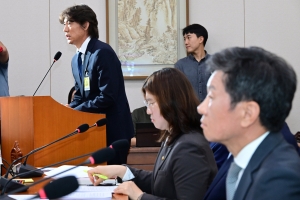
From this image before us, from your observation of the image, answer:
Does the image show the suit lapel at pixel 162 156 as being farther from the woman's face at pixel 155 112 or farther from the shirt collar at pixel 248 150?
the shirt collar at pixel 248 150

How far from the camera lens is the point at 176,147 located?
79.1 inches

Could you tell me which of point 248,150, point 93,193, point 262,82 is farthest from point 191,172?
point 262,82

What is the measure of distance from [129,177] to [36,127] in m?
0.72

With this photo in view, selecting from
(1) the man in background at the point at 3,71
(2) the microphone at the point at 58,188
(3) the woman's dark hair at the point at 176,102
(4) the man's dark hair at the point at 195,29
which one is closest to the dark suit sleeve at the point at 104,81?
(1) the man in background at the point at 3,71

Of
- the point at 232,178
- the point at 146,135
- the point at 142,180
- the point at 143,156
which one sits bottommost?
the point at 143,156

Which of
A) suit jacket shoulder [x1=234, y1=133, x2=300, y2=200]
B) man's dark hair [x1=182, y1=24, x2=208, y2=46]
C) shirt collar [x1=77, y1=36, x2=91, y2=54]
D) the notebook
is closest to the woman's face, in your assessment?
suit jacket shoulder [x1=234, y1=133, x2=300, y2=200]

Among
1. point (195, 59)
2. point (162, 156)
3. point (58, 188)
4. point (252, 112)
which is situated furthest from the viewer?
point (195, 59)

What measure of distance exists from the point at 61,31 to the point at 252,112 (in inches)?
179

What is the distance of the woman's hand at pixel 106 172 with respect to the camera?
2.20m

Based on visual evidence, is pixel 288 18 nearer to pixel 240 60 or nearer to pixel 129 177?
pixel 129 177

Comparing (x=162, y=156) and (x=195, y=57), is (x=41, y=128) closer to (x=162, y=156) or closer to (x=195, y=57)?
(x=162, y=156)

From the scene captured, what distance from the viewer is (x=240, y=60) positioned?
128 centimetres

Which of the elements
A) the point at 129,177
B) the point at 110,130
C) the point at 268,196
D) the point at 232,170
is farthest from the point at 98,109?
the point at 268,196

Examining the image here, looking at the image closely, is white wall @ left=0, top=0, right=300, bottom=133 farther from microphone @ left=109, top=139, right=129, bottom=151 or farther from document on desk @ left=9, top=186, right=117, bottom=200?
microphone @ left=109, top=139, right=129, bottom=151
